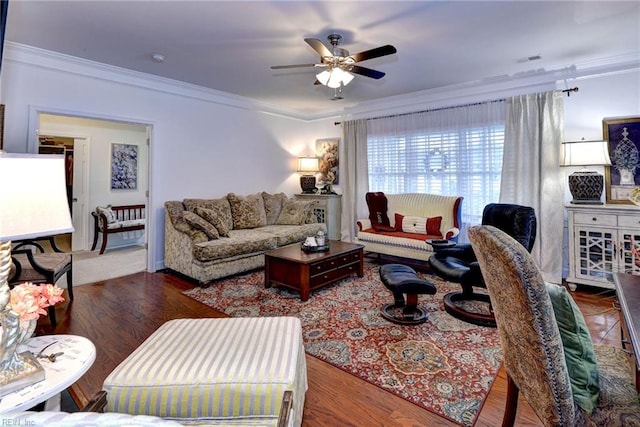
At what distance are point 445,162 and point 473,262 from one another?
2.27 m

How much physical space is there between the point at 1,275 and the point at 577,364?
6.71 feet

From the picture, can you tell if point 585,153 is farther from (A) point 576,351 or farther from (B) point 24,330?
(B) point 24,330

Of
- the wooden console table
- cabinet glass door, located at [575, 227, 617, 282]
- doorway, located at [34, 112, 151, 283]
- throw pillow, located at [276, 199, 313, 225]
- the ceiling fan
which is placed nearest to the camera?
the wooden console table

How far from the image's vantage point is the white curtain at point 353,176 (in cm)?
569

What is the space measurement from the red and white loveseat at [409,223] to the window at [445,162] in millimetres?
289

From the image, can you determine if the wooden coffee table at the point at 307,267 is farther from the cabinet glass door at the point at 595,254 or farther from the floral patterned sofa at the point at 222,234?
the cabinet glass door at the point at 595,254

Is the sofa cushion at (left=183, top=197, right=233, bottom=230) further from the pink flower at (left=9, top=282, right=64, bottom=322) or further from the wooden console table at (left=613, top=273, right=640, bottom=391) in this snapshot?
the wooden console table at (left=613, top=273, right=640, bottom=391)

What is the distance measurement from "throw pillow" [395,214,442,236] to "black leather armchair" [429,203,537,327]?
3.12ft

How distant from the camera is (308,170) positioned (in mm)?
6145

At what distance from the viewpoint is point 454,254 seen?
3295 millimetres

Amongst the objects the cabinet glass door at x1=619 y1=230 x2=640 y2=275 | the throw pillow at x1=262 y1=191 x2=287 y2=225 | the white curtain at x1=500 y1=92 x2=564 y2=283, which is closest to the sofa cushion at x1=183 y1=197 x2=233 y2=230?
the throw pillow at x1=262 y1=191 x2=287 y2=225

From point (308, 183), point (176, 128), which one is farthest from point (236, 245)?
point (308, 183)

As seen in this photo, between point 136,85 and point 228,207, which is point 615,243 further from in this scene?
point 136,85

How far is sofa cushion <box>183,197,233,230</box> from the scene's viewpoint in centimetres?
437
